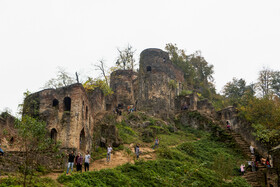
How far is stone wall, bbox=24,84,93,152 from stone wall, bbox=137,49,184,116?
12.8 m

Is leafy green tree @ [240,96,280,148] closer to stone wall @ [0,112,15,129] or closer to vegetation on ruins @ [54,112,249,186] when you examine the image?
vegetation on ruins @ [54,112,249,186]

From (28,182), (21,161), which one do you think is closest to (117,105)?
(21,161)

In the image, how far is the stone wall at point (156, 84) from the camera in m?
31.1

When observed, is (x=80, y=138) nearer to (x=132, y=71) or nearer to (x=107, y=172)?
(x=107, y=172)

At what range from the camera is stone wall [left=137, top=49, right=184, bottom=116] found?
31.1 m

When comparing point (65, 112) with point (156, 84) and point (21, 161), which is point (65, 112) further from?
point (156, 84)

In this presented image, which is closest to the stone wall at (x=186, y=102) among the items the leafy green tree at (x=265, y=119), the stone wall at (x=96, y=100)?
the leafy green tree at (x=265, y=119)

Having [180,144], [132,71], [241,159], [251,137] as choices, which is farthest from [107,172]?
[132,71]

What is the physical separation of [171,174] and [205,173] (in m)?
3.38

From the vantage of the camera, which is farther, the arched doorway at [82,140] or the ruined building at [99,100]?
the arched doorway at [82,140]

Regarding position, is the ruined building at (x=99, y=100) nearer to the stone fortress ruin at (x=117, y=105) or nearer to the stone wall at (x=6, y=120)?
the stone fortress ruin at (x=117, y=105)

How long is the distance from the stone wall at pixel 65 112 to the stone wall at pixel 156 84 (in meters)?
12.8

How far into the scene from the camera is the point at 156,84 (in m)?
32.0

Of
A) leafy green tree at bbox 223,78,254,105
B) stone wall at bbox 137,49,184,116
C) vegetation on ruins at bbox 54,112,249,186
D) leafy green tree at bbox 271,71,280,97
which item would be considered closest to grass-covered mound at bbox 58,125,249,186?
vegetation on ruins at bbox 54,112,249,186
